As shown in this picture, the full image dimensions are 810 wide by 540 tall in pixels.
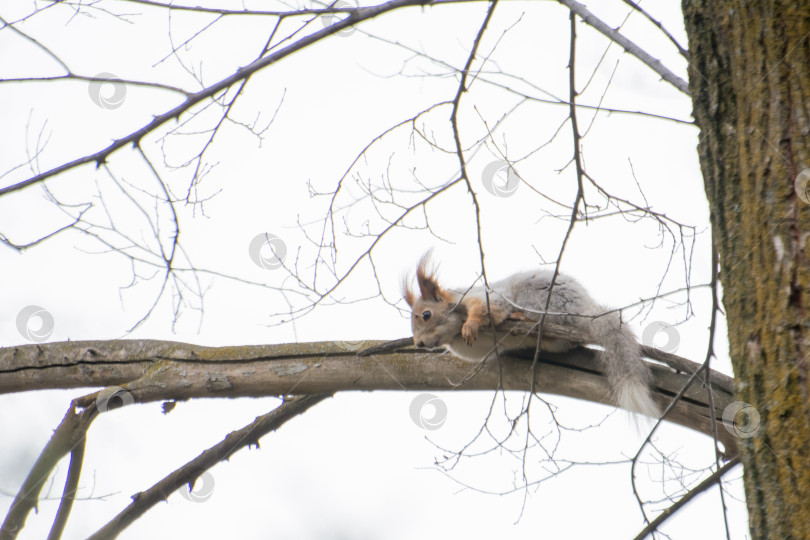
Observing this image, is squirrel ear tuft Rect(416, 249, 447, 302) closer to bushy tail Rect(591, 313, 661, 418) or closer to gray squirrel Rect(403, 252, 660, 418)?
gray squirrel Rect(403, 252, 660, 418)

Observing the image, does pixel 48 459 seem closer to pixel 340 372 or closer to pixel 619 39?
pixel 340 372

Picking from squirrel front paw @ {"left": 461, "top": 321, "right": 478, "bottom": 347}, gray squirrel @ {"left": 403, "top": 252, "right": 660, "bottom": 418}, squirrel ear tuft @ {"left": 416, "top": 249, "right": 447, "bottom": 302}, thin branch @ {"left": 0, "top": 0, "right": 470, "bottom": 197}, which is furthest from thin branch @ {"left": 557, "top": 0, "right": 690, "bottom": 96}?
squirrel ear tuft @ {"left": 416, "top": 249, "right": 447, "bottom": 302}

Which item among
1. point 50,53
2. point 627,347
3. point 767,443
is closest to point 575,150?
point 767,443

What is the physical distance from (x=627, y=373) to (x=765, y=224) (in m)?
1.78

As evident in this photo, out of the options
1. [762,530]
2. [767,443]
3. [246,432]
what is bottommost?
[762,530]

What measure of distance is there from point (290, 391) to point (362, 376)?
0.35 m

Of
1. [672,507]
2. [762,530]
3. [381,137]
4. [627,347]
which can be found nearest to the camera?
[762,530]

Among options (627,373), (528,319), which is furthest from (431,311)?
(627,373)

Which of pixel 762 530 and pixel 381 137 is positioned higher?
pixel 381 137

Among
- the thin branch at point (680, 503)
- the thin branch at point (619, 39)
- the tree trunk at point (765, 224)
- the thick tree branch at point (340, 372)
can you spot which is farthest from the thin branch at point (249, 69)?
the thin branch at point (680, 503)

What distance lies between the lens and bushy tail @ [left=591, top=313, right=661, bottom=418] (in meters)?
3.06

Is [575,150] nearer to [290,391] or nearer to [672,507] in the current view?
[672,507]

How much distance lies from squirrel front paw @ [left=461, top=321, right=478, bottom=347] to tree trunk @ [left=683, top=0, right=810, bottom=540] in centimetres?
224

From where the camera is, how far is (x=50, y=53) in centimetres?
221
